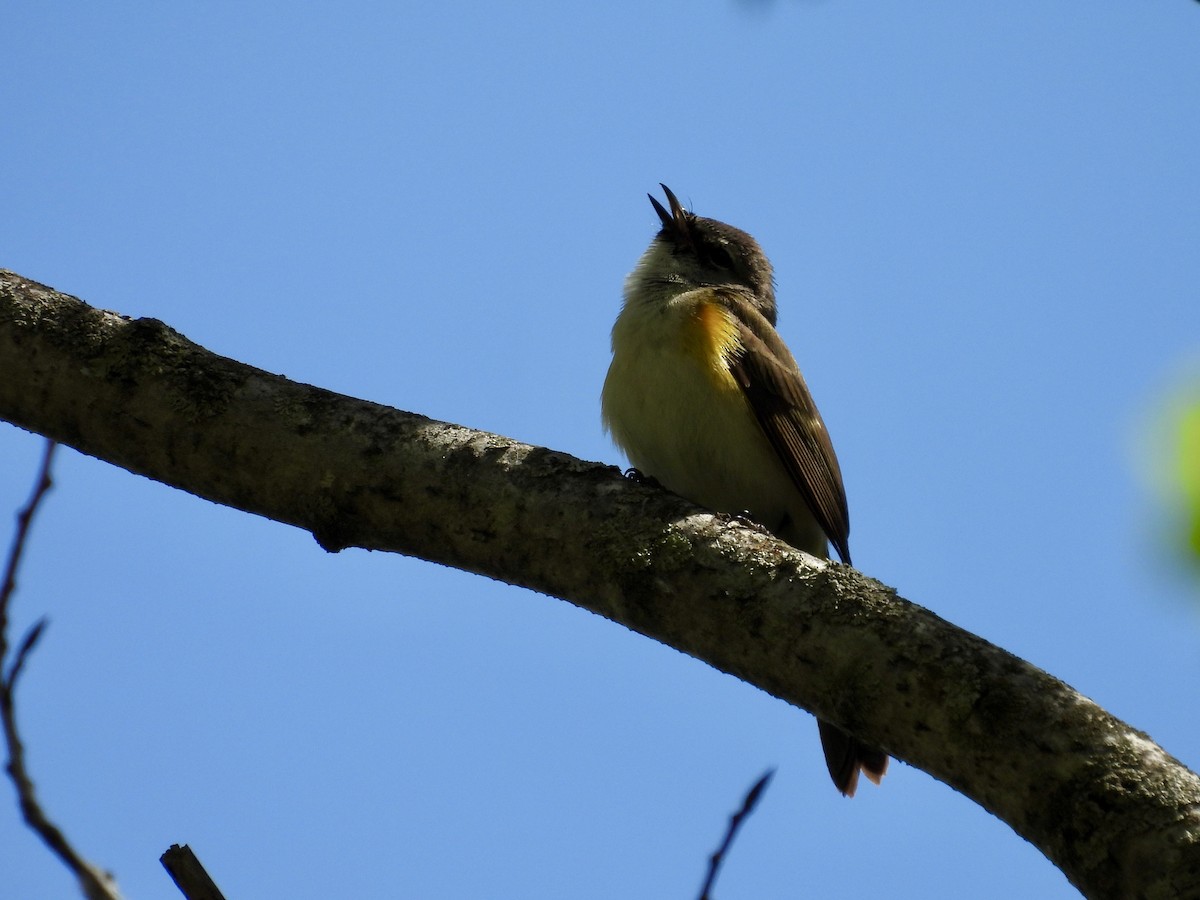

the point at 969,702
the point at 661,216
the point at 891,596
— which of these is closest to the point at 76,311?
the point at 891,596

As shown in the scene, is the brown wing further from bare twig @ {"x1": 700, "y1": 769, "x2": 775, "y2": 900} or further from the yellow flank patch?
A: bare twig @ {"x1": 700, "y1": 769, "x2": 775, "y2": 900}

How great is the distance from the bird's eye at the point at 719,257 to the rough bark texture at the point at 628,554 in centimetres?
422

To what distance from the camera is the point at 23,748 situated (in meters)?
2.05

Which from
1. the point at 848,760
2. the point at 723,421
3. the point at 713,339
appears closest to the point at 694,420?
the point at 723,421

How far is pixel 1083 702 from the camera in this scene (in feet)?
9.00

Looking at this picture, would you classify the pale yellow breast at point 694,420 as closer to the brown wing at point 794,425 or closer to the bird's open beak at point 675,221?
the brown wing at point 794,425

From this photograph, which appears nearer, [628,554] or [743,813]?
[743,813]

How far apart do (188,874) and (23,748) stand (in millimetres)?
342

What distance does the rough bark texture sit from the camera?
2.62 meters

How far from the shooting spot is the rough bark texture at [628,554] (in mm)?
2621

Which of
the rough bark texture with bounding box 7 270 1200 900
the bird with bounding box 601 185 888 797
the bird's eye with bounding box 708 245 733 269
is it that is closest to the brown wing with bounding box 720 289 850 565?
the bird with bounding box 601 185 888 797

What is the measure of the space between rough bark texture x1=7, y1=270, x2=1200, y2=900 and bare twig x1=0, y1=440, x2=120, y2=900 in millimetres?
918

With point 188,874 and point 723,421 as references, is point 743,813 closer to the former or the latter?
point 188,874

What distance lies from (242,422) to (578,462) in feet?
3.14
